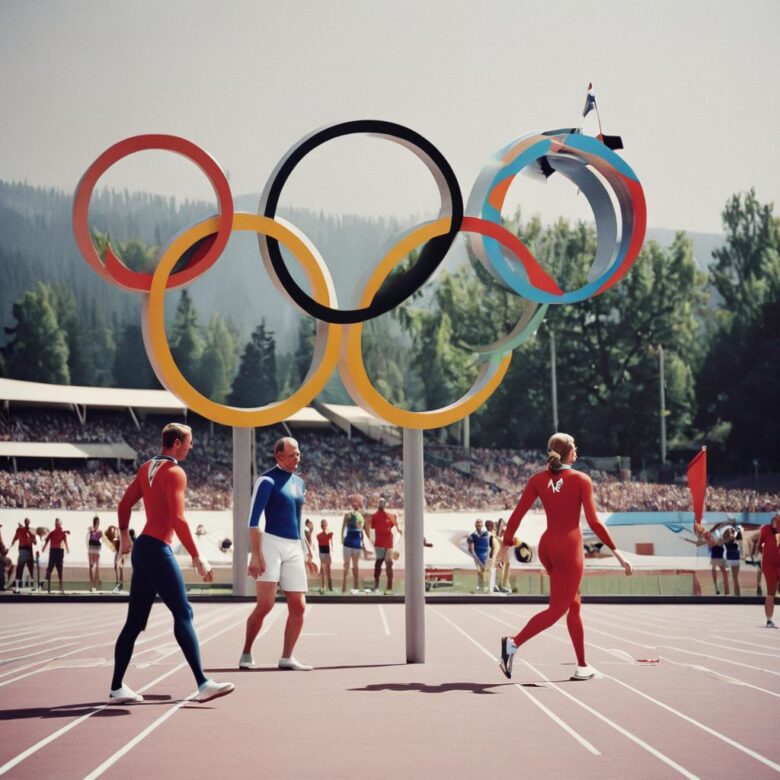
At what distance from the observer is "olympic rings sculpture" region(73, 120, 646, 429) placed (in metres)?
10.7

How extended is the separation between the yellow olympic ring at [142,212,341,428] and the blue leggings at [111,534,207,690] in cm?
190

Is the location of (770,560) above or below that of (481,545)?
below

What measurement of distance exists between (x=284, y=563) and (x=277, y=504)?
0.49 m

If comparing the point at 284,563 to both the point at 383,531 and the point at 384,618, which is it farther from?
the point at 383,531

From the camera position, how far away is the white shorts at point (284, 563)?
33.7 feet

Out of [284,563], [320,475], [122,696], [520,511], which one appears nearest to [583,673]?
[520,511]

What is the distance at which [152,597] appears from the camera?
881 cm

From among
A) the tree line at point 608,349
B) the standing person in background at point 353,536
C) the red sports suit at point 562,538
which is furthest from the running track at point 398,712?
the tree line at point 608,349

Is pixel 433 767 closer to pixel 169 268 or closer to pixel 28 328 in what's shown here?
pixel 169 268

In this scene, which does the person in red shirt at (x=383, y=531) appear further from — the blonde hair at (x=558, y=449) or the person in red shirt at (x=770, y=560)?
the blonde hair at (x=558, y=449)

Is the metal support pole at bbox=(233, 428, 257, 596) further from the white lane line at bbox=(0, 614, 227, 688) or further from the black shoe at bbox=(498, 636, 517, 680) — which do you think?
the black shoe at bbox=(498, 636, 517, 680)

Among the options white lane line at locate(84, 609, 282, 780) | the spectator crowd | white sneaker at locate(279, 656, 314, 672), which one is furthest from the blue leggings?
the spectator crowd

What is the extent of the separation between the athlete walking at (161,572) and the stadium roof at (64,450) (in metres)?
47.8

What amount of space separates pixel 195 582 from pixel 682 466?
33673 millimetres
